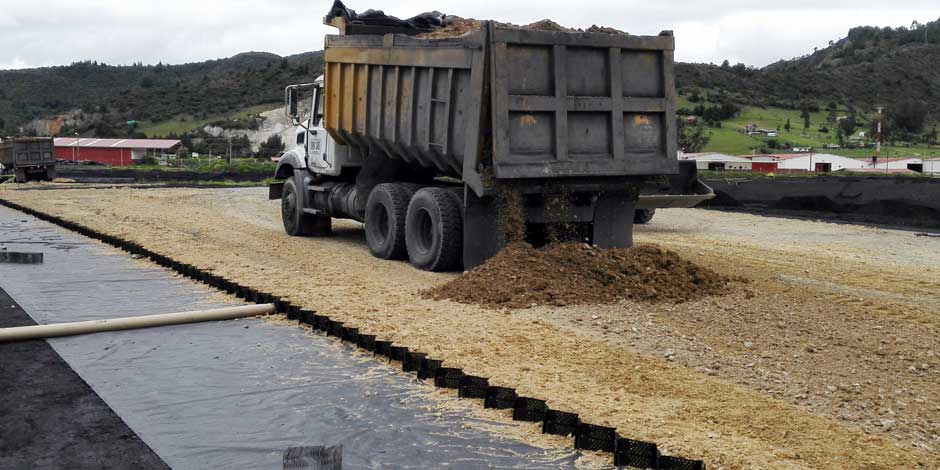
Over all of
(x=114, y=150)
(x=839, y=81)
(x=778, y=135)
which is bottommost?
(x=114, y=150)

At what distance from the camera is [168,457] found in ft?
18.7

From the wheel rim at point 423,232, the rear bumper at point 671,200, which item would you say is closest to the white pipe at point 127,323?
the wheel rim at point 423,232

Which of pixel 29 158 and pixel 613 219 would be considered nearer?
pixel 613 219

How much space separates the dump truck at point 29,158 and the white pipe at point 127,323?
3218 centimetres

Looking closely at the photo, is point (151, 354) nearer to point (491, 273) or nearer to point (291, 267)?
point (491, 273)

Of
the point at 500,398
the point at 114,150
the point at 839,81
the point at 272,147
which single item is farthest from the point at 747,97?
the point at 500,398

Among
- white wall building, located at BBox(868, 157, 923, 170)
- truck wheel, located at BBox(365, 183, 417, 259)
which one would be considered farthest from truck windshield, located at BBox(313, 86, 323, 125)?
white wall building, located at BBox(868, 157, 923, 170)

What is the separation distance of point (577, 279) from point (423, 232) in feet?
10.8

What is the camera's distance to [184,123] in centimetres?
8756

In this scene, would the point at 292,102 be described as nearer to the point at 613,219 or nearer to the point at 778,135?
the point at 613,219

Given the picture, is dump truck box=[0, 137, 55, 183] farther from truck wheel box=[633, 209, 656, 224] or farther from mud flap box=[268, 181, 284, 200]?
truck wheel box=[633, 209, 656, 224]

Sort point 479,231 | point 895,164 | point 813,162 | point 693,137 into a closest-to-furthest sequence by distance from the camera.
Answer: point 479,231
point 895,164
point 813,162
point 693,137

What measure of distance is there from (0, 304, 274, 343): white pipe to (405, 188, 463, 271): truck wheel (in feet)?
10.9

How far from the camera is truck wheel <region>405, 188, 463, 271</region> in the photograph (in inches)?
505
